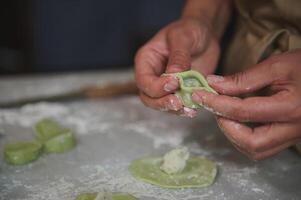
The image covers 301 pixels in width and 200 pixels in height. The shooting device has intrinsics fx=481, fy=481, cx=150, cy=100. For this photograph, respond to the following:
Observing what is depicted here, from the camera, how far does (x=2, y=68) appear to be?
8.13 feet

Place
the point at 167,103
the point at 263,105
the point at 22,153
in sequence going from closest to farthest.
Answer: the point at 263,105
the point at 167,103
the point at 22,153

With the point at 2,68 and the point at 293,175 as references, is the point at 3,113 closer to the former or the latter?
the point at 293,175

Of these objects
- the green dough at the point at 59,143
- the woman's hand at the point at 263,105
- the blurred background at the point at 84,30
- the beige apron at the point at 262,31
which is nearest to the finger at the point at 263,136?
the woman's hand at the point at 263,105

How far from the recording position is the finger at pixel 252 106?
0.76 meters

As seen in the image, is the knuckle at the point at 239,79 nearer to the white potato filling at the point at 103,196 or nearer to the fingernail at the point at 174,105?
the fingernail at the point at 174,105

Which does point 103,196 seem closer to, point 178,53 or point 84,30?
point 178,53

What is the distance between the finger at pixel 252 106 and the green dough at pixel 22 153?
1.24 feet

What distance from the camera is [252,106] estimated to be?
78 cm

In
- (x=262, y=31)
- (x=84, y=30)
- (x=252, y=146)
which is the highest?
(x=262, y=31)

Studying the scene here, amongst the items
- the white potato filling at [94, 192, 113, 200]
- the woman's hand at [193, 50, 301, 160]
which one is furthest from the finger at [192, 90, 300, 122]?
the white potato filling at [94, 192, 113, 200]

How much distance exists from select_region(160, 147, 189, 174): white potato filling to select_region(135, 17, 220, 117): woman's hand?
10 cm

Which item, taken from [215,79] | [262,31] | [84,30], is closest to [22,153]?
[215,79]

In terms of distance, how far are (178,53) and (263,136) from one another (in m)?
0.26

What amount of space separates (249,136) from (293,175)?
8.5 inches
